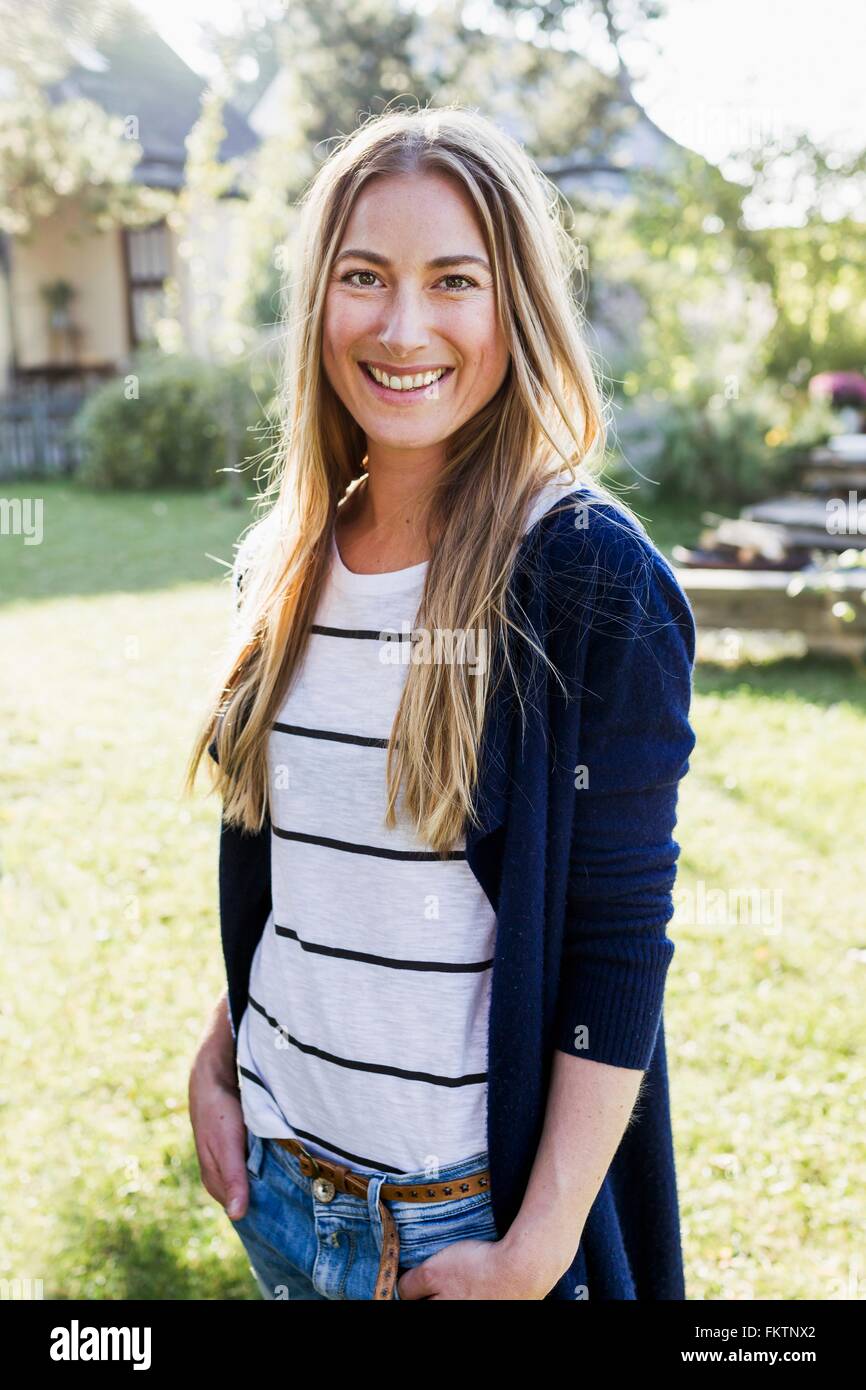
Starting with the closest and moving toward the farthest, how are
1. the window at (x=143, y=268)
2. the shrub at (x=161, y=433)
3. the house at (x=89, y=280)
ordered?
the shrub at (x=161, y=433) < the house at (x=89, y=280) < the window at (x=143, y=268)

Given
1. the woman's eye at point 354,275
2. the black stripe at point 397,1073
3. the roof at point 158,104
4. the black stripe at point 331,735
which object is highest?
the roof at point 158,104

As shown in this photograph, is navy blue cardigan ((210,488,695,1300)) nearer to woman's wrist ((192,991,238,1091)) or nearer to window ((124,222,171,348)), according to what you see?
woman's wrist ((192,991,238,1091))

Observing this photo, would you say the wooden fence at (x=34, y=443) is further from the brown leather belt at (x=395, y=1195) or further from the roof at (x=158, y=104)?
the brown leather belt at (x=395, y=1195)

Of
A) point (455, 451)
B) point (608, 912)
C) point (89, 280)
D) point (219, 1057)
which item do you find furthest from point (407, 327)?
point (89, 280)

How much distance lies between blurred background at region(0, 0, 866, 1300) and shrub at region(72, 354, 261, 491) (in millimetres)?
44

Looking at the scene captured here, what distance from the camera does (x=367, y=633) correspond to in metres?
1.60

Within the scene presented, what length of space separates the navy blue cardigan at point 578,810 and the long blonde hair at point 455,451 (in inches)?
1.7

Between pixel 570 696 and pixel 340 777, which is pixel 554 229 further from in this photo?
pixel 340 777

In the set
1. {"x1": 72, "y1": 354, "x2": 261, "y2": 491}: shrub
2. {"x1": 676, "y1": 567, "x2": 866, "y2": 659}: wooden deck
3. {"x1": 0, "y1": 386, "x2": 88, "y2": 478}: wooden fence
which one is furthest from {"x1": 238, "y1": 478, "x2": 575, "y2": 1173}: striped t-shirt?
{"x1": 0, "y1": 386, "x2": 88, "y2": 478}: wooden fence

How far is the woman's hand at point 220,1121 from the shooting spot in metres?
1.74

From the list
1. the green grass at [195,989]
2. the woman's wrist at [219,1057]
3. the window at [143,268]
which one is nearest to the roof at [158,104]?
the window at [143,268]

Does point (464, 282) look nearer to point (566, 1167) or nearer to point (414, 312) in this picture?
point (414, 312)
